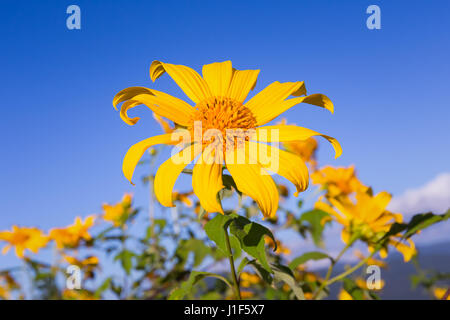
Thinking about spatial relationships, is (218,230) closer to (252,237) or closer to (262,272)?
(252,237)

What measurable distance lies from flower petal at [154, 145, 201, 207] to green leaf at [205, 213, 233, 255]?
78mm

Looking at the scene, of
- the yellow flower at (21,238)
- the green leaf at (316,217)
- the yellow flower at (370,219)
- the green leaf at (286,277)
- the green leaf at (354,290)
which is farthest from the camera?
the yellow flower at (21,238)

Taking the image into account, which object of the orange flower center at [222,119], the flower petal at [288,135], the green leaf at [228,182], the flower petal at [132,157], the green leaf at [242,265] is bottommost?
the green leaf at [242,265]

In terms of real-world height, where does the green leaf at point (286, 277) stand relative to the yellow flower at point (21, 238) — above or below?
below

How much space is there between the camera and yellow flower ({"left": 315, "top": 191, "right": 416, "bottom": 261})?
1267 millimetres

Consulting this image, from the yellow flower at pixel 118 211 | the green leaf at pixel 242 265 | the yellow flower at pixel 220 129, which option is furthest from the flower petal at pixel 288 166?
the yellow flower at pixel 118 211

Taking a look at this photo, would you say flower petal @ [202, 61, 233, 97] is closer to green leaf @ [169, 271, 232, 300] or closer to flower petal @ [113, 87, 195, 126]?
flower petal @ [113, 87, 195, 126]

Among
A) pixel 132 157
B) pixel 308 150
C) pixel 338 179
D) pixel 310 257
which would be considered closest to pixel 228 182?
pixel 132 157

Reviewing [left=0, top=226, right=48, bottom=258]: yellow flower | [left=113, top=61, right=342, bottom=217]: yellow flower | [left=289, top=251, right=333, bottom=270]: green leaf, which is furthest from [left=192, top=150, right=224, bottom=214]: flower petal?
[left=0, top=226, right=48, bottom=258]: yellow flower

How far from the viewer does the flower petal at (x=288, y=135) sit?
690 millimetres

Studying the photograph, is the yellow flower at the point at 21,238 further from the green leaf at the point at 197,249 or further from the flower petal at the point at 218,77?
the flower petal at the point at 218,77

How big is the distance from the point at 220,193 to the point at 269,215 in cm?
9

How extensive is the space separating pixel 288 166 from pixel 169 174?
21 centimetres
